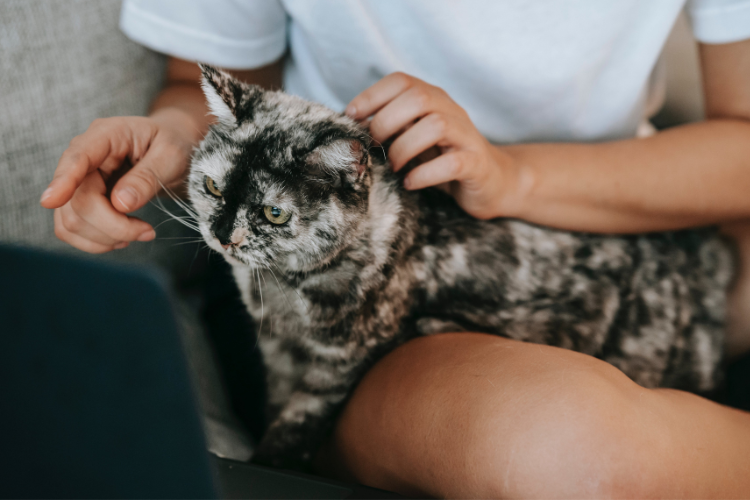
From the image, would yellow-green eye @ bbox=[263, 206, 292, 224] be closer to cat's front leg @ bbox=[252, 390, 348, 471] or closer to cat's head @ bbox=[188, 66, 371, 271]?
cat's head @ bbox=[188, 66, 371, 271]

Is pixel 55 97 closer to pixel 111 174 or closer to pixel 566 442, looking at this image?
pixel 111 174

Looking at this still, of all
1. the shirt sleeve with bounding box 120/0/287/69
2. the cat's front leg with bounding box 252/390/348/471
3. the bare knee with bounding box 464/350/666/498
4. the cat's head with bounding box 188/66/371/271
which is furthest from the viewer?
the shirt sleeve with bounding box 120/0/287/69

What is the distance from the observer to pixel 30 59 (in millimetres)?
783

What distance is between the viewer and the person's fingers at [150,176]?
24.7 inches

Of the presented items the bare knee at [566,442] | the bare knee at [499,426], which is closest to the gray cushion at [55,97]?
the bare knee at [499,426]

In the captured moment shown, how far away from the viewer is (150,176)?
0.68 metres

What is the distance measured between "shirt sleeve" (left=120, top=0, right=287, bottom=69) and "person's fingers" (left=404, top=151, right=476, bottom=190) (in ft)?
1.75

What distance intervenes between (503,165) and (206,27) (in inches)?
26.9

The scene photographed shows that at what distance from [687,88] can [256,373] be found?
1.62 meters

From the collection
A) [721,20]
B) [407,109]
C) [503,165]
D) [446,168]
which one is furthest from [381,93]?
[721,20]

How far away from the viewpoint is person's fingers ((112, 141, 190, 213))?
0.63m

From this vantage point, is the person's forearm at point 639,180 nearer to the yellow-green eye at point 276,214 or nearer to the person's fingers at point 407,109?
the person's fingers at point 407,109

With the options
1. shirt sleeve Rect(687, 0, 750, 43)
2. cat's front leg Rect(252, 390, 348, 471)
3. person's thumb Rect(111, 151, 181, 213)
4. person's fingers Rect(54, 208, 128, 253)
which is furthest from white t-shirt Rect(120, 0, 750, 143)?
cat's front leg Rect(252, 390, 348, 471)

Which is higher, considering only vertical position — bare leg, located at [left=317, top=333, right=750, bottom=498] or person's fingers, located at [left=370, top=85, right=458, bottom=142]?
person's fingers, located at [left=370, top=85, right=458, bottom=142]
